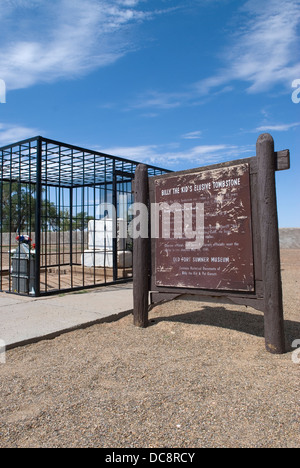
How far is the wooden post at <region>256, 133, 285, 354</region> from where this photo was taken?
4.02 meters

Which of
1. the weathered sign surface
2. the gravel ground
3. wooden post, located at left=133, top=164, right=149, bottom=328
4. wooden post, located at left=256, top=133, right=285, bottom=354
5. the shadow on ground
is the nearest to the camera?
the gravel ground

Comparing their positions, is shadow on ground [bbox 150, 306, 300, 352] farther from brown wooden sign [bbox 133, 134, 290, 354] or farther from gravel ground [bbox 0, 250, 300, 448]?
brown wooden sign [bbox 133, 134, 290, 354]

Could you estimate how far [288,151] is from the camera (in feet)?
13.4

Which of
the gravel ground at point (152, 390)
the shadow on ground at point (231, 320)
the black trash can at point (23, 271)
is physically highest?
the black trash can at point (23, 271)

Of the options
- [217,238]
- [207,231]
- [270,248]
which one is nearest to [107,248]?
[207,231]

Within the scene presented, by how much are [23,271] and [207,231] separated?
487cm

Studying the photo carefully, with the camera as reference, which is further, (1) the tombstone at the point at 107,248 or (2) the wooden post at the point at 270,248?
(1) the tombstone at the point at 107,248

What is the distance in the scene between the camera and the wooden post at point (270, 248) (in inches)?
158

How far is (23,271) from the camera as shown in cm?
777

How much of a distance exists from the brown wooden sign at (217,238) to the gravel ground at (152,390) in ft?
1.91

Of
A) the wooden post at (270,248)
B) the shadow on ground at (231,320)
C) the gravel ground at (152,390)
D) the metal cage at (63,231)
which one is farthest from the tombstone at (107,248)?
the wooden post at (270,248)

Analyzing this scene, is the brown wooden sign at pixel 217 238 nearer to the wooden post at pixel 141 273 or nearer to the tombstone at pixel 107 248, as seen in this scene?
the wooden post at pixel 141 273

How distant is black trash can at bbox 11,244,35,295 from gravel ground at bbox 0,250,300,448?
326 centimetres

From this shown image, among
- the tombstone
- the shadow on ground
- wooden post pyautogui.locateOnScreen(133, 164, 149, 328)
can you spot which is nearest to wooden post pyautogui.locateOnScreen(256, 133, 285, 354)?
the shadow on ground
